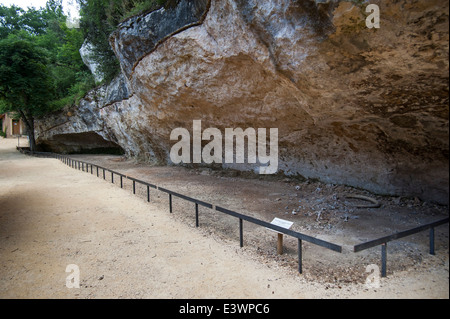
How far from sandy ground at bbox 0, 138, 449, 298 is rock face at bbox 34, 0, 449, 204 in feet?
3.18

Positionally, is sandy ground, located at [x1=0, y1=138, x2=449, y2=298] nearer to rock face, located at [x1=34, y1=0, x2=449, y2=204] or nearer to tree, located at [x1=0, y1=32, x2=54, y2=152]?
rock face, located at [x1=34, y1=0, x2=449, y2=204]

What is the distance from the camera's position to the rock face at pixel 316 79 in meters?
4.05

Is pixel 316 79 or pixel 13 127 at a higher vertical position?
pixel 13 127

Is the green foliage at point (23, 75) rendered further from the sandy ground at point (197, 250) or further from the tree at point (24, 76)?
the sandy ground at point (197, 250)

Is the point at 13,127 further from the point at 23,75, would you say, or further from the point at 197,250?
the point at 197,250

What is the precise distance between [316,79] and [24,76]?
2253 centimetres

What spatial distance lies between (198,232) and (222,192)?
348 cm

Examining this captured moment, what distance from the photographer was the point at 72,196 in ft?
24.5

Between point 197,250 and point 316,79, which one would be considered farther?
point 316,79

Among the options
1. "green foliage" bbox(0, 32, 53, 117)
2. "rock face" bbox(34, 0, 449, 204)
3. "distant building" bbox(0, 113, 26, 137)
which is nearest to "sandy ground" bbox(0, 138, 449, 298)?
"rock face" bbox(34, 0, 449, 204)

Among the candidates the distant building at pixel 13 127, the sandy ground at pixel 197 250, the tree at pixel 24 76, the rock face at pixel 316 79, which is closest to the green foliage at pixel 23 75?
the tree at pixel 24 76

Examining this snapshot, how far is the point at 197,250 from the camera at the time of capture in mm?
4059

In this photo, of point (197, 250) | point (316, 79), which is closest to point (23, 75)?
point (316, 79)

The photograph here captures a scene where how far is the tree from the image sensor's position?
19188mm
